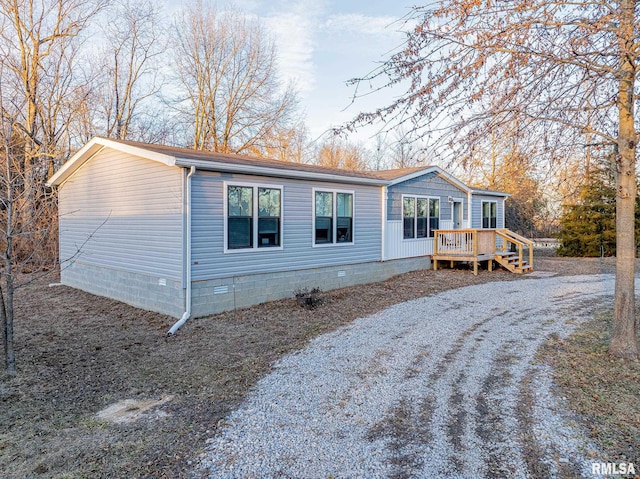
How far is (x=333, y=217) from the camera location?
9797mm

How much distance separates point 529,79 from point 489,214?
41.9 feet

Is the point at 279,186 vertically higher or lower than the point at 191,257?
higher

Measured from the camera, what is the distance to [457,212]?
14.4m

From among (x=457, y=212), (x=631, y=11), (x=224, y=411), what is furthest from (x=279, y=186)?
(x=457, y=212)

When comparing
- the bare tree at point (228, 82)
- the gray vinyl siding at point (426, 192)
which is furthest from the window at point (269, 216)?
the bare tree at point (228, 82)

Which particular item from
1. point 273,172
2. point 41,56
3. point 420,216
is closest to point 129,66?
point 41,56

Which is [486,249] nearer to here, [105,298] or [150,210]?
[150,210]

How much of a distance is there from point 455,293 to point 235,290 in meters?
5.04

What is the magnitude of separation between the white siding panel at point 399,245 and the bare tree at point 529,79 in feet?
21.7

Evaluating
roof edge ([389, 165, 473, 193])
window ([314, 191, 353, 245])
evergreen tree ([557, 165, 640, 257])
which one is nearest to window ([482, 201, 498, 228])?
roof edge ([389, 165, 473, 193])

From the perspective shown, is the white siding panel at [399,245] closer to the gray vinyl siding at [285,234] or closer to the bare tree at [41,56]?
the gray vinyl siding at [285,234]

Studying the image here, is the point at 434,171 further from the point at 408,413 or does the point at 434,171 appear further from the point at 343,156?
the point at 343,156

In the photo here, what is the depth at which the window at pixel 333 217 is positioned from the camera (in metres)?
9.48

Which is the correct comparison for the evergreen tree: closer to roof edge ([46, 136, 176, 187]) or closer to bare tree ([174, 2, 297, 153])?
bare tree ([174, 2, 297, 153])
